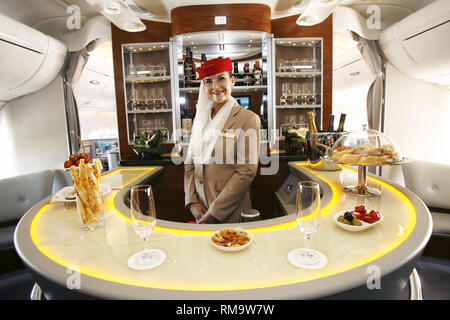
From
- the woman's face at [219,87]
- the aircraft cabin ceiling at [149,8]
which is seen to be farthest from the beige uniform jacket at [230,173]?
the aircraft cabin ceiling at [149,8]

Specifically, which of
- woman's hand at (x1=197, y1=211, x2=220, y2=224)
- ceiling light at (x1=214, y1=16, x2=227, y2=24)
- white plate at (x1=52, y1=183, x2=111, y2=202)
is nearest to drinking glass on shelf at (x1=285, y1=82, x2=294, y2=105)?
ceiling light at (x1=214, y1=16, x2=227, y2=24)

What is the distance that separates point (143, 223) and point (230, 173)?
1129 mm

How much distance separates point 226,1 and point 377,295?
332 centimetres

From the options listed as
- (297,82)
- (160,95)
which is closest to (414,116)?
(297,82)

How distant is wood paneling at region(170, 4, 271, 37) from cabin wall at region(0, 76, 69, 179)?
8.74 ft

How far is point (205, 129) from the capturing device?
2.11 metres

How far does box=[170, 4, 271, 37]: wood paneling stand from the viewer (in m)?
3.16

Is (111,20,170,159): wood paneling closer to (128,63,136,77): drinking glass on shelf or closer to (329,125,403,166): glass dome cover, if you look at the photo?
→ (128,63,136,77): drinking glass on shelf

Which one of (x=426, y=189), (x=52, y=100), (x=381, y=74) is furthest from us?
(x=52, y=100)

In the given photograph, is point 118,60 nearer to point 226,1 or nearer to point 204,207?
point 226,1

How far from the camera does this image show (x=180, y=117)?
3.54 metres

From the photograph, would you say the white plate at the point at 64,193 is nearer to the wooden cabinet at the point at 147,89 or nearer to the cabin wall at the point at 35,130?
the wooden cabinet at the point at 147,89
